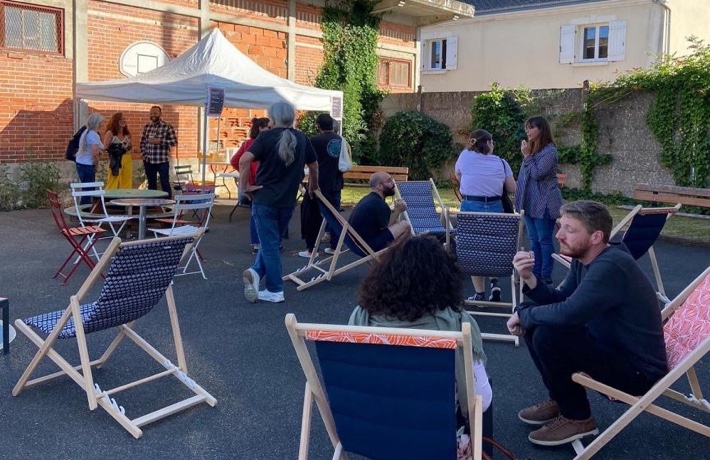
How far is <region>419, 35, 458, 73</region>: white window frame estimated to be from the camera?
24953 mm

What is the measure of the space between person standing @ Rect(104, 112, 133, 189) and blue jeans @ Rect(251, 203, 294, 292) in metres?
5.81

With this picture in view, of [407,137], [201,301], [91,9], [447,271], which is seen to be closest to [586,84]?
[407,137]

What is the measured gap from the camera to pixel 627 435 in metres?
3.74

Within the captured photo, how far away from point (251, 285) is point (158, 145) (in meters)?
6.02

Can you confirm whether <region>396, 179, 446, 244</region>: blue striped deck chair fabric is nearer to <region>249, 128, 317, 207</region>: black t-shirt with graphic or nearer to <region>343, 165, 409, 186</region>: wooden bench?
<region>249, 128, 317, 207</region>: black t-shirt with graphic

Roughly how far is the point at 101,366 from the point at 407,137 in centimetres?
1318

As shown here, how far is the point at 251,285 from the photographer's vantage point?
250 inches

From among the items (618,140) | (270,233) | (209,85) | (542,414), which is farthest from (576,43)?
(542,414)

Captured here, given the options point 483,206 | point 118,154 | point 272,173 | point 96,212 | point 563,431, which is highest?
point 118,154

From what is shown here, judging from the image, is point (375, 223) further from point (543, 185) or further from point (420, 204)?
point (420, 204)

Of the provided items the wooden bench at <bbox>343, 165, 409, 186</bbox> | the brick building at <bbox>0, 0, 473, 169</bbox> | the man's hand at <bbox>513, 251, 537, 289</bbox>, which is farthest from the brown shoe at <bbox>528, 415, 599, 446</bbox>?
the brick building at <bbox>0, 0, 473, 169</bbox>

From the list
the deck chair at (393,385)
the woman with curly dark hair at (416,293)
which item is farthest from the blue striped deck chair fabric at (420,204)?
the deck chair at (393,385)

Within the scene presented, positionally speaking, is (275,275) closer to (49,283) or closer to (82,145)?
(49,283)

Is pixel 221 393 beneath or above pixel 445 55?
beneath
